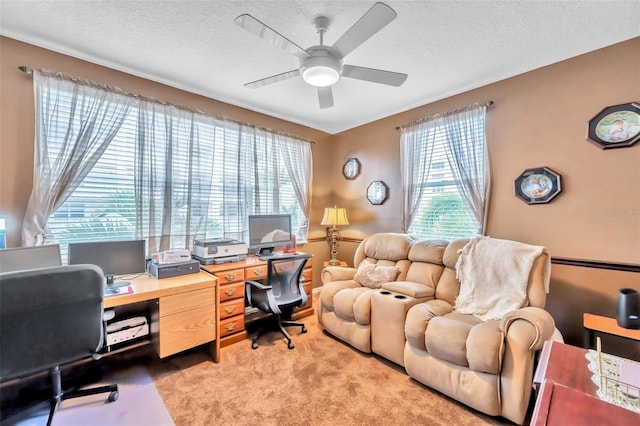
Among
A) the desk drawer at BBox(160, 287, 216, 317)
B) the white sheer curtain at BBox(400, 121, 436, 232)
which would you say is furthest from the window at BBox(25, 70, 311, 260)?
the white sheer curtain at BBox(400, 121, 436, 232)

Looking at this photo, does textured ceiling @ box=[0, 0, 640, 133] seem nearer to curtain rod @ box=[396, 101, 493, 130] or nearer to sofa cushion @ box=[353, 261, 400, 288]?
curtain rod @ box=[396, 101, 493, 130]

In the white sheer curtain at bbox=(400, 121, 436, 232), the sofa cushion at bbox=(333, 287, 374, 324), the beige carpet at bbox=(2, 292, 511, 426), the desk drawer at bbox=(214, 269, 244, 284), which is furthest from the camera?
the white sheer curtain at bbox=(400, 121, 436, 232)

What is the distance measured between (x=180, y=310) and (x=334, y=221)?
87.4 inches

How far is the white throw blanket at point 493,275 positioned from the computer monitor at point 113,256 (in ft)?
8.96

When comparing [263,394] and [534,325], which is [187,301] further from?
[534,325]

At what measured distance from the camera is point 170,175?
108 inches

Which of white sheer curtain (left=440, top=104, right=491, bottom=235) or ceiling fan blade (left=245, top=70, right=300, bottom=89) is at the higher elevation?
ceiling fan blade (left=245, top=70, right=300, bottom=89)

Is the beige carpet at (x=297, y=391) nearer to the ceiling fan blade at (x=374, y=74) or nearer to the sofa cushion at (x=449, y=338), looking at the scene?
the sofa cushion at (x=449, y=338)

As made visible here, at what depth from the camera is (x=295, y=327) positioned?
302cm

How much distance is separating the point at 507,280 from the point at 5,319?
3144 millimetres

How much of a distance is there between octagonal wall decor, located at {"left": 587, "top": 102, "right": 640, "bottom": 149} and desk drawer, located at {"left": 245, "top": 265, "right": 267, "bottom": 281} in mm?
3130

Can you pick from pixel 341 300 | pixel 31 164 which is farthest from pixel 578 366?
pixel 31 164

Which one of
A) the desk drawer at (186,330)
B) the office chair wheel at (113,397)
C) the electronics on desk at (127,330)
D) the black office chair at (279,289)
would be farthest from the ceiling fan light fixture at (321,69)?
the office chair wheel at (113,397)

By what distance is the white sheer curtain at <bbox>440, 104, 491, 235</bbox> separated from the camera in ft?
8.98
